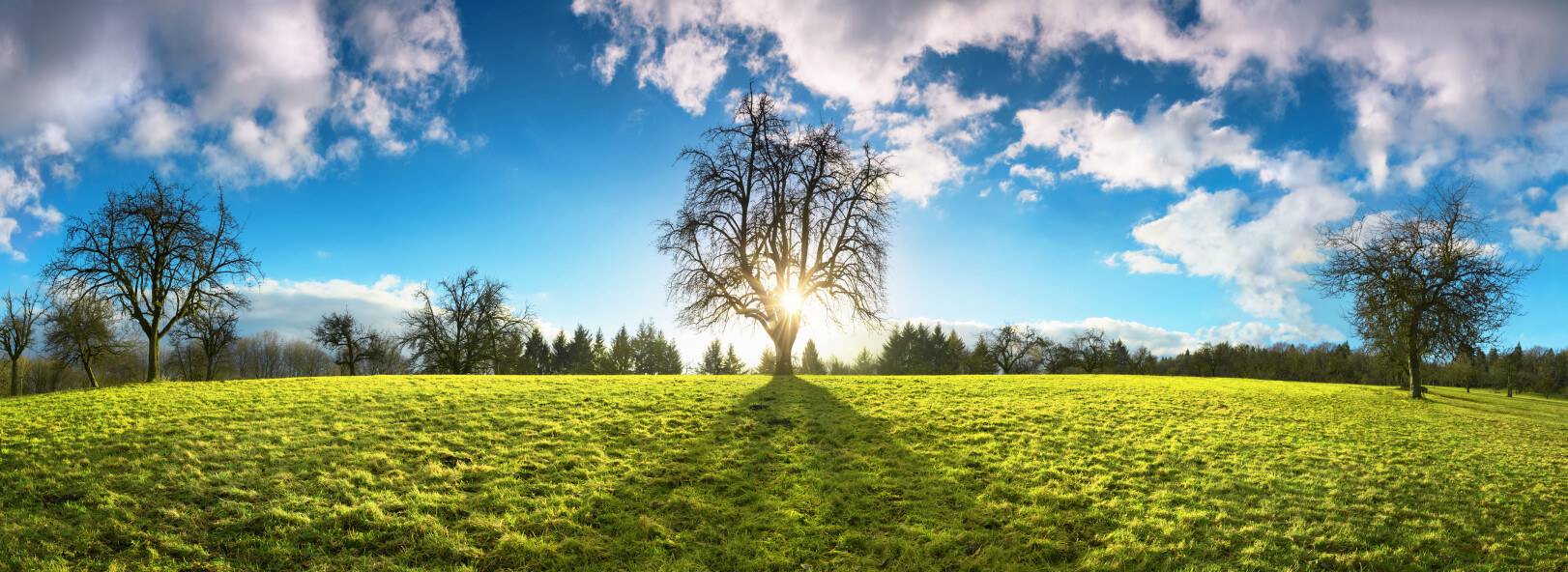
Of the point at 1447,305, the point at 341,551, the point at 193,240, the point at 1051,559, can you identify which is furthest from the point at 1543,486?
the point at 193,240

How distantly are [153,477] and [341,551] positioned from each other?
206 inches

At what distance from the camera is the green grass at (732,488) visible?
23.8 ft

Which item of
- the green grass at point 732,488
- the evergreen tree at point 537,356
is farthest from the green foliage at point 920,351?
the green grass at point 732,488

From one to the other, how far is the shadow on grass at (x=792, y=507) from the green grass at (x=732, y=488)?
0.05m

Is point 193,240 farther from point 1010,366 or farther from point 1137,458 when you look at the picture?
point 1010,366

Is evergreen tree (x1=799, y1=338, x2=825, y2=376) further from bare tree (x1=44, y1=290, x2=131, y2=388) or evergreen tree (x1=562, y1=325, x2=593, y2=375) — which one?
bare tree (x1=44, y1=290, x2=131, y2=388)

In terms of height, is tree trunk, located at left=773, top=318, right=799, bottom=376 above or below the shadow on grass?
above

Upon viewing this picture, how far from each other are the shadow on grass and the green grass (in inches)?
1.9

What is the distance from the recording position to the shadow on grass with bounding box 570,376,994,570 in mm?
7258

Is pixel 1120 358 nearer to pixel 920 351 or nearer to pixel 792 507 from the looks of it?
pixel 920 351

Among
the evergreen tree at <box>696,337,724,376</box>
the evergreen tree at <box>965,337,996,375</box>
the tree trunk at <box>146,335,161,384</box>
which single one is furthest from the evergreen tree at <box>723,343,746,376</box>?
the tree trunk at <box>146,335,161,384</box>

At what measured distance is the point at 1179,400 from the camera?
2023 centimetres

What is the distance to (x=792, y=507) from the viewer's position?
866 centimetres

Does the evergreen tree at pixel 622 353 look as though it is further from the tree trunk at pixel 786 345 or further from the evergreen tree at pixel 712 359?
the tree trunk at pixel 786 345
